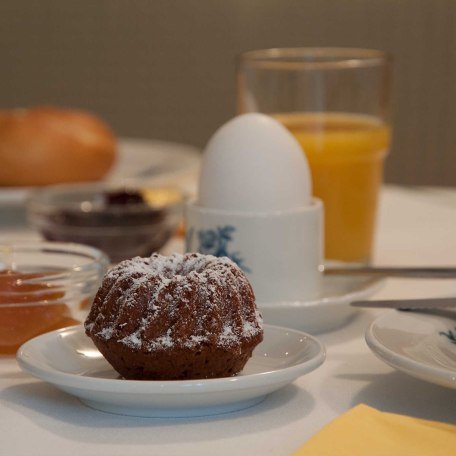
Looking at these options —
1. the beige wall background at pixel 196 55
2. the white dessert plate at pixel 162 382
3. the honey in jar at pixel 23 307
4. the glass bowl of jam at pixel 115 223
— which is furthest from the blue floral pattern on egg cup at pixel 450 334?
the beige wall background at pixel 196 55

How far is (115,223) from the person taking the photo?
1300 millimetres

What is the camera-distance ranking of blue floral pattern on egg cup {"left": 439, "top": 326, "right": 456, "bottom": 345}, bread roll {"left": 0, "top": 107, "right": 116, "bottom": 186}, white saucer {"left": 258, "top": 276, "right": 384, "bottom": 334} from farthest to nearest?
1. bread roll {"left": 0, "top": 107, "right": 116, "bottom": 186}
2. white saucer {"left": 258, "top": 276, "right": 384, "bottom": 334}
3. blue floral pattern on egg cup {"left": 439, "top": 326, "right": 456, "bottom": 345}

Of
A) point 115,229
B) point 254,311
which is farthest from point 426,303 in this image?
point 115,229

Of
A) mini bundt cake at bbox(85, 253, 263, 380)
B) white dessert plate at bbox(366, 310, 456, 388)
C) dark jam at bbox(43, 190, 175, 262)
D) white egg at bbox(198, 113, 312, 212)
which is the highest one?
white egg at bbox(198, 113, 312, 212)

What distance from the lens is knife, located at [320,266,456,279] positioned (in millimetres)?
968

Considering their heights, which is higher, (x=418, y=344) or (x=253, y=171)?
(x=253, y=171)

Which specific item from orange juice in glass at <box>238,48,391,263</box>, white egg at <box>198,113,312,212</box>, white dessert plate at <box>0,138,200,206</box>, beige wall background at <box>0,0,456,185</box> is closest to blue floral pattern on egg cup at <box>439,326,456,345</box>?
white egg at <box>198,113,312,212</box>

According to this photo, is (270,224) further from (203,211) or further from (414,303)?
(414,303)

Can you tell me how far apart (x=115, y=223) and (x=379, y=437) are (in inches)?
28.8

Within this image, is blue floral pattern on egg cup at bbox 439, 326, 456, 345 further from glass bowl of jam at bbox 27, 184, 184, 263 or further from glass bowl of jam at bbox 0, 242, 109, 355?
glass bowl of jam at bbox 27, 184, 184, 263

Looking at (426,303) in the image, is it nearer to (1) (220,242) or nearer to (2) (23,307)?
(1) (220,242)

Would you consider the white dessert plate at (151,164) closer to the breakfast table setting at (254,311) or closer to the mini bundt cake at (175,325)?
the breakfast table setting at (254,311)

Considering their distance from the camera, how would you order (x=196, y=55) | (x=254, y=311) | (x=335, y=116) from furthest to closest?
(x=196, y=55), (x=335, y=116), (x=254, y=311)

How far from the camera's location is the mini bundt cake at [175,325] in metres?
0.69
